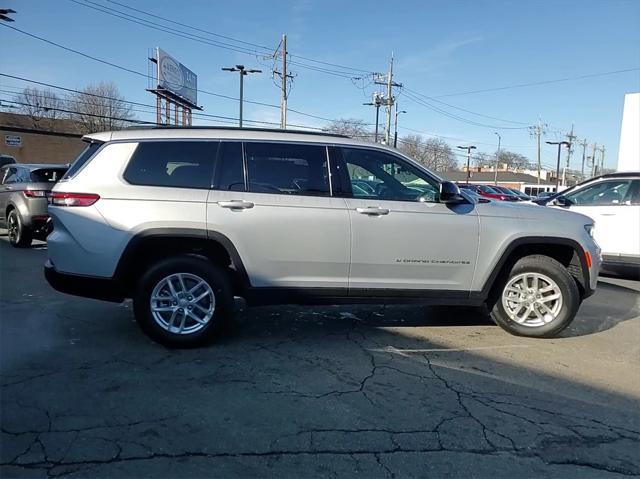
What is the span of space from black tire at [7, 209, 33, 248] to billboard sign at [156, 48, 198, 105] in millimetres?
36023

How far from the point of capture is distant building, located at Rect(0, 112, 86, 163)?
157 feet

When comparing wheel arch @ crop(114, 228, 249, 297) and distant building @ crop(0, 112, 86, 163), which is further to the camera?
distant building @ crop(0, 112, 86, 163)

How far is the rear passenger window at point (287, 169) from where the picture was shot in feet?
15.0

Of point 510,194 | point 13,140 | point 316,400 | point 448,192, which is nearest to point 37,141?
point 13,140

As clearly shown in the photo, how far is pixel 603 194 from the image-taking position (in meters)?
8.45

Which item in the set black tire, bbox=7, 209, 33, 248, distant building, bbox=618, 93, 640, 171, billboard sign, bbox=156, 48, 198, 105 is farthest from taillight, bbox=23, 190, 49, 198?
billboard sign, bbox=156, 48, 198, 105

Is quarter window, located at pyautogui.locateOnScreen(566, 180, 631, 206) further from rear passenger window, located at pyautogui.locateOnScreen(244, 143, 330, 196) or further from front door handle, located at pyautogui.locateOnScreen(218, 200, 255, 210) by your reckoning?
front door handle, located at pyautogui.locateOnScreen(218, 200, 255, 210)

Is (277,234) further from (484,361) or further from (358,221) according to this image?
(484,361)

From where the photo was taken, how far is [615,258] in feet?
Answer: 26.7

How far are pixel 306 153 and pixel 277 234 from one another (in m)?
0.85

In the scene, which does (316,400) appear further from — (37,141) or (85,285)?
(37,141)

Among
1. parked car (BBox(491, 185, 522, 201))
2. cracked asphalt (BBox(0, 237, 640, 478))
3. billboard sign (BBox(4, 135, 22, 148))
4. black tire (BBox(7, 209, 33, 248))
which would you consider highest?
billboard sign (BBox(4, 135, 22, 148))

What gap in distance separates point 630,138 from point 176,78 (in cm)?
4158

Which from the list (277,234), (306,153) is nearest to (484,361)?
(277,234)
